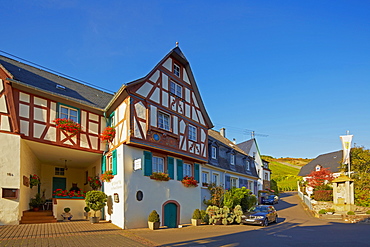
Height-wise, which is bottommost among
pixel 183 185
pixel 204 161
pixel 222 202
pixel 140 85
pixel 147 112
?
pixel 222 202

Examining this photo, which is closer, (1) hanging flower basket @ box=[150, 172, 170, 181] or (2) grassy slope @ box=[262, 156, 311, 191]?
(1) hanging flower basket @ box=[150, 172, 170, 181]

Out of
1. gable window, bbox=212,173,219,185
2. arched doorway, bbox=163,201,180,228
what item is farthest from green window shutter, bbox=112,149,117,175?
gable window, bbox=212,173,219,185

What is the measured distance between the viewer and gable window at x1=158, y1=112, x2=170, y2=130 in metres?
18.4

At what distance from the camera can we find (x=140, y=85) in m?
17.2

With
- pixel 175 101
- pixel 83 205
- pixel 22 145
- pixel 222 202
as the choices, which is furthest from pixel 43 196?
pixel 222 202

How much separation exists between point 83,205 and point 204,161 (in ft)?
29.3

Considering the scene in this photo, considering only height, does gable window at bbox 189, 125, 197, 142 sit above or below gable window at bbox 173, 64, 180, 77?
below

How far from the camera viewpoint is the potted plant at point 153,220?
16.2 m

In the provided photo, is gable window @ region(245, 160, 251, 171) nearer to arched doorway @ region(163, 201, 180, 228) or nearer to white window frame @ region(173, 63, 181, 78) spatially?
arched doorway @ region(163, 201, 180, 228)

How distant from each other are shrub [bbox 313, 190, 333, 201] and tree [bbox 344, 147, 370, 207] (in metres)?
3.24

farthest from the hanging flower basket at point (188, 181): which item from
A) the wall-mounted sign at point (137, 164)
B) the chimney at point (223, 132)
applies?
the chimney at point (223, 132)

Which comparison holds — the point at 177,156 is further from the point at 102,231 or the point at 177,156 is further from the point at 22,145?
the point at 22,145

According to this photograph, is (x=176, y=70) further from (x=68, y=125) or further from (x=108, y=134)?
(x=68, y=125)

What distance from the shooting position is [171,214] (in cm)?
1878
